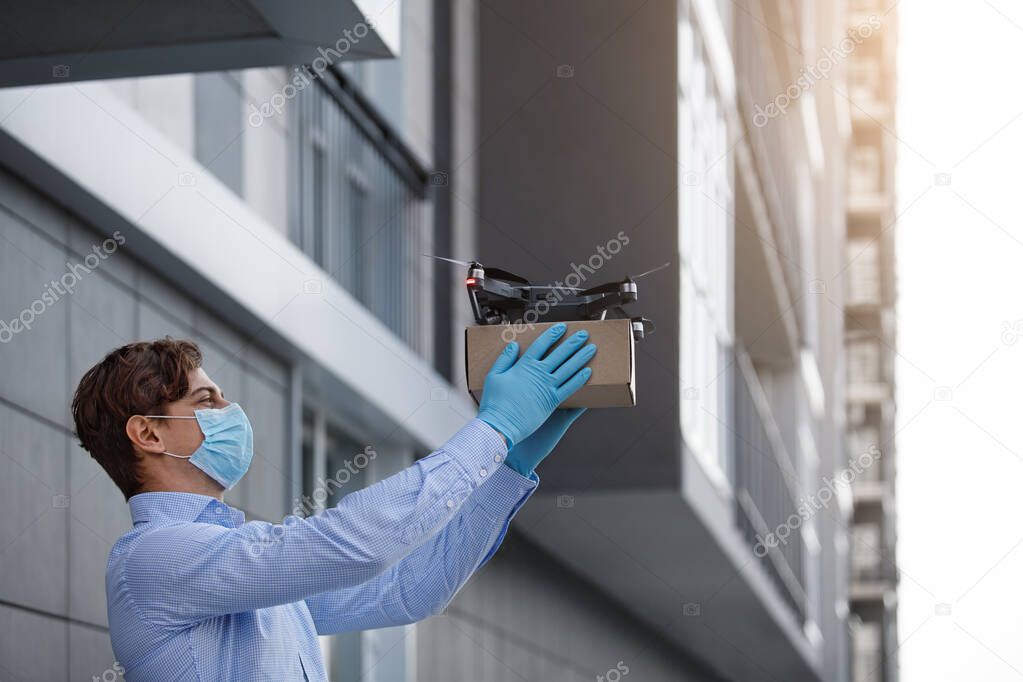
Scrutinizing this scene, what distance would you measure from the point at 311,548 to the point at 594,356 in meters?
0.72

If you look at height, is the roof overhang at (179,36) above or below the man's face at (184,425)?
above

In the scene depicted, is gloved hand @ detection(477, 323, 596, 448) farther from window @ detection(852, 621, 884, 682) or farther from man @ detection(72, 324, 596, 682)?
window @ detection(852, 621, 884, 682)

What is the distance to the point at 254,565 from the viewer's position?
110 inches

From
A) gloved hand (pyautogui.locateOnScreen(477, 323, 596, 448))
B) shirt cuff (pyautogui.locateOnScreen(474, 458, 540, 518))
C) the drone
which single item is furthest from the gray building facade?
shirt cuff (pyautogui.locateOnScreen(474, 458, 540, 518))

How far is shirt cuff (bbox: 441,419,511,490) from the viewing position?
2.86 metres

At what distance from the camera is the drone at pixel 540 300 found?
321 cm

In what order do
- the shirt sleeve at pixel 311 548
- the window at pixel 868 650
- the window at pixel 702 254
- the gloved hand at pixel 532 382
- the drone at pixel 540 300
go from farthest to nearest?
the window at pixel 868 650
the window at pixel 702 254
the drone at pixel 540 300
the gloved hand at pixel 532 382
the shirt sleeve at pixel 311 548

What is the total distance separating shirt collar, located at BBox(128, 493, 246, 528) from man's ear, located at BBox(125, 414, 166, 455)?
95mm

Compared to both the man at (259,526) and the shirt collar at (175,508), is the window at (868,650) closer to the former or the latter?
the man at (259,526)

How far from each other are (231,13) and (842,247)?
32.7 metres

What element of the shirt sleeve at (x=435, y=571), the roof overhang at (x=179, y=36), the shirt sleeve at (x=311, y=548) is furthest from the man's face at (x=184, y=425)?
the roof overhang at (x=179, y=36)

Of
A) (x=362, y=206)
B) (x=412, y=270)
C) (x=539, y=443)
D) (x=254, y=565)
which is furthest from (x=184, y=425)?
(x=412, y=270)

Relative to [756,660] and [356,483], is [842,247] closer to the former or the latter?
[756,660]

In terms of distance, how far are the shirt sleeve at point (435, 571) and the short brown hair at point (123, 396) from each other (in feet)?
1.70
